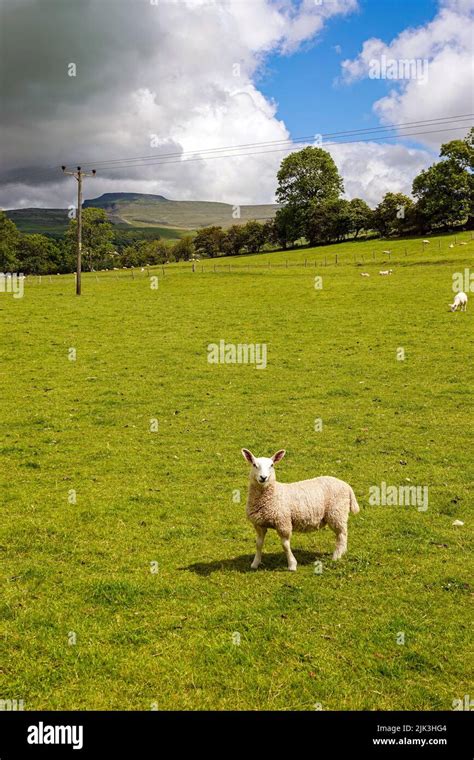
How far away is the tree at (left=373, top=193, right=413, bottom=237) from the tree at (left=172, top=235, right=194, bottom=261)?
61450 millimetres

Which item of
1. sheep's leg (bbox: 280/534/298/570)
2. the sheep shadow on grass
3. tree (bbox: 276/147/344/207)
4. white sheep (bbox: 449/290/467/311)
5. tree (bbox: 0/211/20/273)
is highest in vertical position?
tree (bbox: 276/147/344/207)

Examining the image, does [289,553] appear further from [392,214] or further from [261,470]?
[392,214]

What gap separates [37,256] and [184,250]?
151 feet

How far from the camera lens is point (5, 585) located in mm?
10148

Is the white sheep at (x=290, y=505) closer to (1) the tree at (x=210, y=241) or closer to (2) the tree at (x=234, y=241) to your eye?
(2) the tree at (x=234, y=241)

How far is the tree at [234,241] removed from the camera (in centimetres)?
13150

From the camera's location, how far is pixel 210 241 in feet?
464

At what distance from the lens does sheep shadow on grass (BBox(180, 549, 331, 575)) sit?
35.1 feet

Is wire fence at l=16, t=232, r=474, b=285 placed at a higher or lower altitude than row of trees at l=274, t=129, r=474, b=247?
lower

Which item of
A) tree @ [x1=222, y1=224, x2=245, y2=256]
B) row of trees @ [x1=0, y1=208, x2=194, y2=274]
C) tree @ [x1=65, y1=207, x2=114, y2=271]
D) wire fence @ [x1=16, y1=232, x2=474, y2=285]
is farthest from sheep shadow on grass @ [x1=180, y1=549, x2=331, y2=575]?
tree @ [x1=65, y1=207, x2=114, y2=271]

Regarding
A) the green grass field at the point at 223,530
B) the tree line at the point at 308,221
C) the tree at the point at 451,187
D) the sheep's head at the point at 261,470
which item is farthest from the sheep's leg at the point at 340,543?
the tree at the point at 451,187

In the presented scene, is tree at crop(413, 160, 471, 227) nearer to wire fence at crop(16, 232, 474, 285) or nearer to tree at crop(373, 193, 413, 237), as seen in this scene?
tree at crop(373, 193, 413, 237)

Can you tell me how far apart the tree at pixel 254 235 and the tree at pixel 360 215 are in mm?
22391
